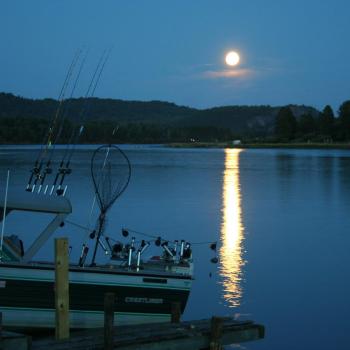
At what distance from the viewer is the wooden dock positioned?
879cm

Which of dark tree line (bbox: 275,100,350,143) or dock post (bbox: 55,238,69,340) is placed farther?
dark tree line (bbox: 275,100,350,143)

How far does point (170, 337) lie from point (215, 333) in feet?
1.96

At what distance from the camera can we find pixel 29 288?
A: 11.0 meters

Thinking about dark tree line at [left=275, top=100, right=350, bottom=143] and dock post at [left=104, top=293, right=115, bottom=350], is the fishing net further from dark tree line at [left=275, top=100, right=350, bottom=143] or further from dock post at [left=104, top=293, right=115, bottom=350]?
dark tree line at [left=275, top=100, right=350, bottom=143]

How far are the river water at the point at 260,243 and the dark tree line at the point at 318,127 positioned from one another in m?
135

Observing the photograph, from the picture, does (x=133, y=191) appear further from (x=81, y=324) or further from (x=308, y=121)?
(x=308, y=121)

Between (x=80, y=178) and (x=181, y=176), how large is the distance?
977 cm

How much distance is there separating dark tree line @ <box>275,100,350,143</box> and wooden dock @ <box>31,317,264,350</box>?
17055cm

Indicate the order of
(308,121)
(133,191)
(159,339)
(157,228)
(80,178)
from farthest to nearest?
(308,121)
(80,178)
(133,191)
(157,228)
(159,339)

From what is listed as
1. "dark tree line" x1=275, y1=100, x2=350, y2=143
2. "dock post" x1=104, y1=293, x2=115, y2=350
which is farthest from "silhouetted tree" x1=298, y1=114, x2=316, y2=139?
"dock post" x1=104, y1=293, x2=115, y2=350

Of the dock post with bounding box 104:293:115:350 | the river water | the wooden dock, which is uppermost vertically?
the dock post with bounding box 104:293:115:350

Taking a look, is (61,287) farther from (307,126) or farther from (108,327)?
(307,126)

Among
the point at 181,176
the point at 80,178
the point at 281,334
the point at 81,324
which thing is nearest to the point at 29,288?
the point at 81,324

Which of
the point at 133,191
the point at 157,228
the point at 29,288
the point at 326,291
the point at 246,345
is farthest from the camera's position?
the point at 133,191
